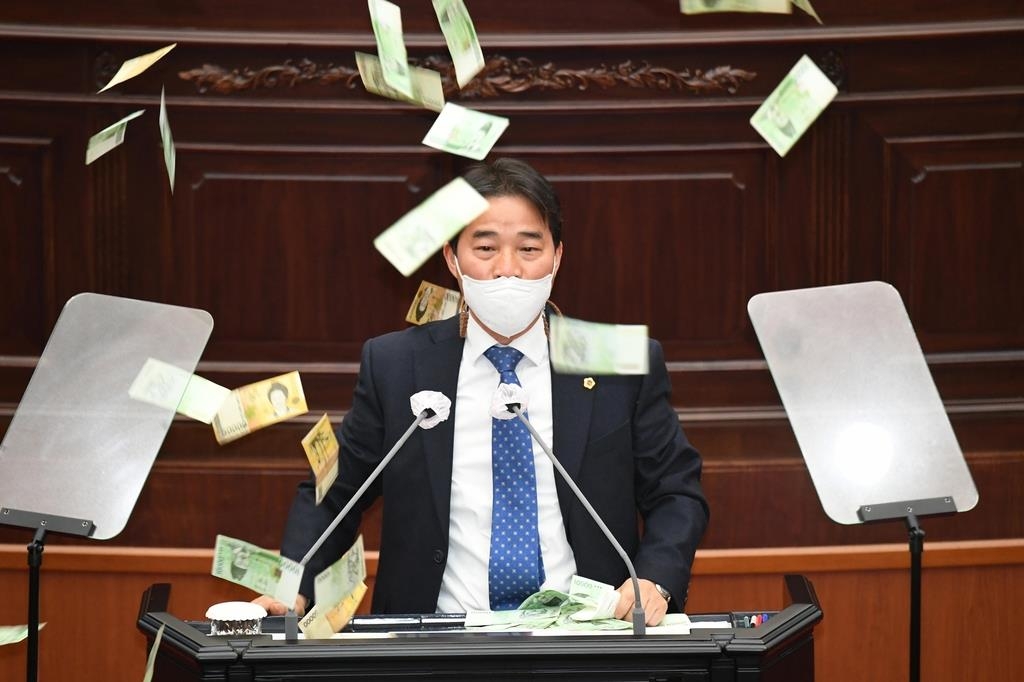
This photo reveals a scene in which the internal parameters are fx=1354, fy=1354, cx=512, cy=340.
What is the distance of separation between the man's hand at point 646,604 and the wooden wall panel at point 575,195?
51.4 inches

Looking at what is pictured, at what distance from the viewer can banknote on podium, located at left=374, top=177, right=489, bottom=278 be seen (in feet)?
7.42

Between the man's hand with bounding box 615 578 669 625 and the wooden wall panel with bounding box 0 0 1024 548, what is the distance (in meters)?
1.31

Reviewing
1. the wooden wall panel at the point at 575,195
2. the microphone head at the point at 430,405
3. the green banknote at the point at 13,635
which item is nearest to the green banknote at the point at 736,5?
the wooden wall panel at the point at 575,195

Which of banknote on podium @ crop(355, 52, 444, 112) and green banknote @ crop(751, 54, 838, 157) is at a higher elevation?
banknote on podium @ crop(355, 52, 444, 112)

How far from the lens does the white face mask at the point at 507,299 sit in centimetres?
241

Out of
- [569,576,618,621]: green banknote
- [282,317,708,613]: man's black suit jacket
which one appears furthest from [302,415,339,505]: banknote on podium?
[569,576,618,621]: green banknote

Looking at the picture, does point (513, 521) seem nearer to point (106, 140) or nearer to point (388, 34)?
point (388, 34)

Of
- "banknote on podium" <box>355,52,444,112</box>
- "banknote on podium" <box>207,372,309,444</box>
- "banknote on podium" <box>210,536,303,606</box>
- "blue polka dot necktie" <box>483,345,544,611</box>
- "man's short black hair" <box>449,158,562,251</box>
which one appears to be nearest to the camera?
"banknote on podium" <box>210,536,303,606</box>

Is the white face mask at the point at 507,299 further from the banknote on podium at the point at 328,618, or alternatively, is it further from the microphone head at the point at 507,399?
the banknote on podium at the point at 328,618

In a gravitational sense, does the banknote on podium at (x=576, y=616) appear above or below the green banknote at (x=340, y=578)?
below

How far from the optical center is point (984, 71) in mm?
3496

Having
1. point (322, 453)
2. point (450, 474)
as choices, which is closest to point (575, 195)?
point (450, 474)

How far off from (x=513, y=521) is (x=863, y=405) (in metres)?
0.68

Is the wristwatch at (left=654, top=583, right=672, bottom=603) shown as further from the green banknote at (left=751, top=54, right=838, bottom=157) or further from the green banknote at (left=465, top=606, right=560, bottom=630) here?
the green banknote at (left=751, top=54, right=838, bottom=157)
